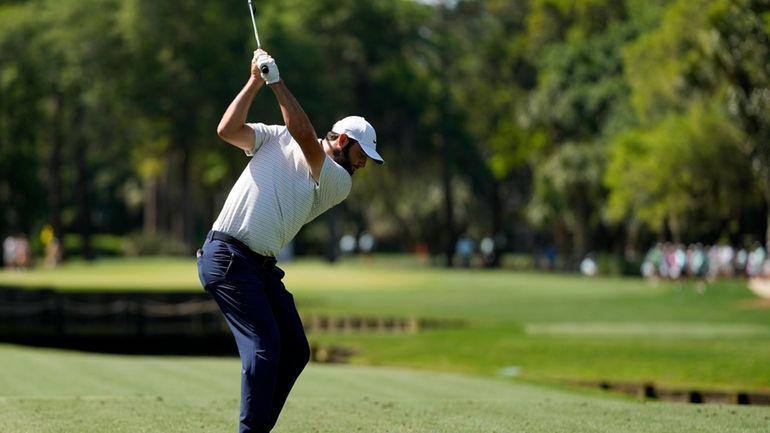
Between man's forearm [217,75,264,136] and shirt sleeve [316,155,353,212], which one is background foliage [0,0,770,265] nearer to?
shirt sleeve [316,155,353,212]

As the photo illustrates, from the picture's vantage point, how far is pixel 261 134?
856 cm

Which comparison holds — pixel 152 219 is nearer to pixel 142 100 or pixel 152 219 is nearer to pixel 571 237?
pixel 142 100

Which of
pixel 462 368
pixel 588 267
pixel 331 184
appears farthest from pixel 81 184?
pixel 331 184

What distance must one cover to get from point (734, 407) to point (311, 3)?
71307 millimetres

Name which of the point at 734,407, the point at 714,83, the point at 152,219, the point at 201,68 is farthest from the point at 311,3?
the point at 734,407

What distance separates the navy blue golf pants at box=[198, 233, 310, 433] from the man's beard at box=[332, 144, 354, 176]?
749mm

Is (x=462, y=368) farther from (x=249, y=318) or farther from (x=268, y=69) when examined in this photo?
(x=268, y=69)

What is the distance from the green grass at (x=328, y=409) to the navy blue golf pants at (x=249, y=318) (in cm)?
171

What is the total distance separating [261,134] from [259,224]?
0.53 metres

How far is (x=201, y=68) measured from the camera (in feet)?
238

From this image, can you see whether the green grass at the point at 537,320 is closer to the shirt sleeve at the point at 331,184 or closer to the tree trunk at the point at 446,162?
the shirt sleeve at the point at 331,184

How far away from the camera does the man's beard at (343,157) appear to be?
8.81 meters

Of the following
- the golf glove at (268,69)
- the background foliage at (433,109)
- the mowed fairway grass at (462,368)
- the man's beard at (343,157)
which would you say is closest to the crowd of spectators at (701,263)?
→ the background foliage at (433,109)

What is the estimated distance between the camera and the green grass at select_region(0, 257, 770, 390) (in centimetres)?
2445
